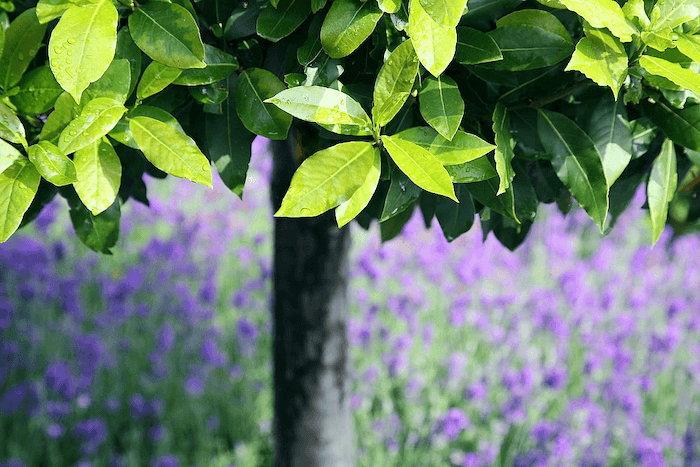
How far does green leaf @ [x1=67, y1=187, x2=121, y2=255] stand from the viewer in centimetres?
80

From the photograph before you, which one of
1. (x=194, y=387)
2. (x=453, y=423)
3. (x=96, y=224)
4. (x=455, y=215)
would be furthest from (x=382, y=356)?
(x=96, y=224)

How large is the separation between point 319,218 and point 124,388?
1698mm

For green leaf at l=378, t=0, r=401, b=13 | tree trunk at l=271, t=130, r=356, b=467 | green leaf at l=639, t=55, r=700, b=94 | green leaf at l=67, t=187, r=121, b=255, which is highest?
green leaf at l=639, t=55, r=700, b=94

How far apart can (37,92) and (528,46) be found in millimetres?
537

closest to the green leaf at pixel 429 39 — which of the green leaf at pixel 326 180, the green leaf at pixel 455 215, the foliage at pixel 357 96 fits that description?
the foliage at pixel 357 96

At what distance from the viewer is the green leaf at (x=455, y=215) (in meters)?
0.88

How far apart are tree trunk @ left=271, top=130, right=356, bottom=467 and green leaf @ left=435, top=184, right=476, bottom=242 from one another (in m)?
0.46

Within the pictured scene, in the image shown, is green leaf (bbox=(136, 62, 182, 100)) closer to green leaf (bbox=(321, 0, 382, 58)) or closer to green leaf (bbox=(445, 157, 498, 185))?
green leaf (bbox=(321, 0, 382, 58))

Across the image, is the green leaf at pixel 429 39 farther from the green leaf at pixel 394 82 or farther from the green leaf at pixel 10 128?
the green leaf at pixel 10 128

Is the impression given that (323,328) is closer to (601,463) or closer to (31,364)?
(601,463)

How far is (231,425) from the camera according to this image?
2605mm

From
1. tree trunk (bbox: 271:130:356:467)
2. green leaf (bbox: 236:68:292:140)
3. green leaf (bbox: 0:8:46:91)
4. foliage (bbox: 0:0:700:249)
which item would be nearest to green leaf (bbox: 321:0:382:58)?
foliage (bbox: 0:0:700:249)

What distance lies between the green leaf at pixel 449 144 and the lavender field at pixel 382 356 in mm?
1851

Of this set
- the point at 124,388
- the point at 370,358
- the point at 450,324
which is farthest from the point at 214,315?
the point at 450,324
